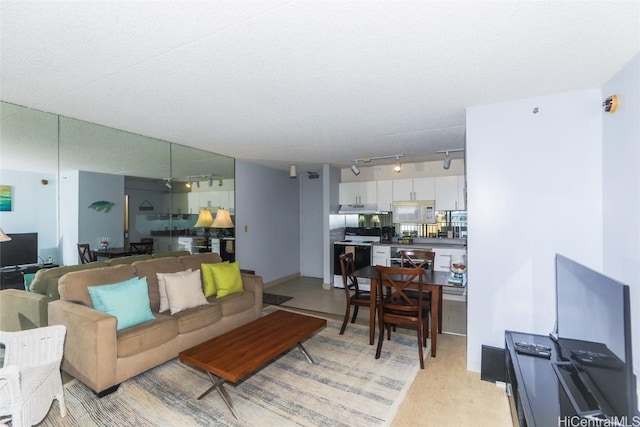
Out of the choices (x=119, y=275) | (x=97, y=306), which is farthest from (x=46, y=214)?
(x=97, y=306)

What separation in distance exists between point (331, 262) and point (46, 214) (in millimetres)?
4206

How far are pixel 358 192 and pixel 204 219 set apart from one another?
3011mm

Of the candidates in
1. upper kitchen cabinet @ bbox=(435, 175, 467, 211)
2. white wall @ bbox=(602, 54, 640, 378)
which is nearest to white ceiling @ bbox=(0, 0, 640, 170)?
white wall @ bbox=(602, 54, 640, 378)

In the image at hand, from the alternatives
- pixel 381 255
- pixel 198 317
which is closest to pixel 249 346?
pixel 198 317

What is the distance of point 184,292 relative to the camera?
10.0 ft

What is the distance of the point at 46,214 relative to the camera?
295 cm

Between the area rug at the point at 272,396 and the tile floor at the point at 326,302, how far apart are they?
1.25 meters

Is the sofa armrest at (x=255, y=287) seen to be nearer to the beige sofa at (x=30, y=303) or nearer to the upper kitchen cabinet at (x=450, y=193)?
the beige sofa at (x=30, y=303)

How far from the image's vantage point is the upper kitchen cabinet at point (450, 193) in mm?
5078

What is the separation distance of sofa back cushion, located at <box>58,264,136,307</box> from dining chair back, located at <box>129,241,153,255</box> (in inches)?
32.6

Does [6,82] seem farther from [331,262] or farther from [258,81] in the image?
[331,262]

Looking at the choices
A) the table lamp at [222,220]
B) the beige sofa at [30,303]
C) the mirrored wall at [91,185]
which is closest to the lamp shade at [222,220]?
the table lamp at [222,220]

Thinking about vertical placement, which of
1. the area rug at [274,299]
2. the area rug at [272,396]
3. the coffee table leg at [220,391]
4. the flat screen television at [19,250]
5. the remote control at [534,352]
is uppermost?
the flat screen television at [19,250]

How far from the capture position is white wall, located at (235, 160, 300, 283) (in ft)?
17.0
